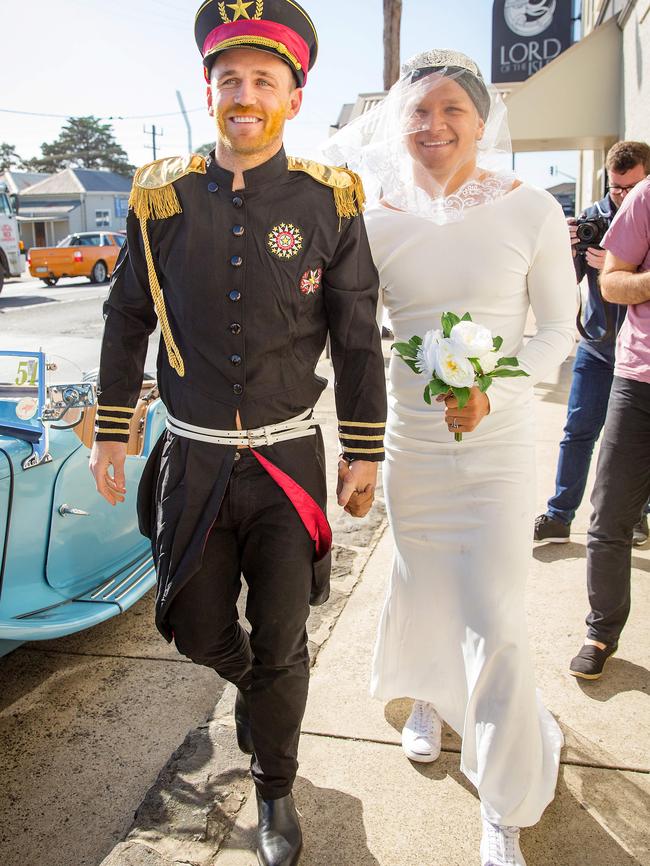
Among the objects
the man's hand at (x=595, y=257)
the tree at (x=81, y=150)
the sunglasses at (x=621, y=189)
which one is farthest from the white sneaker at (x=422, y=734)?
the tree at (x=81, y=150)

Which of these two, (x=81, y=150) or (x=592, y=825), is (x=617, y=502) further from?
(x=81, y=150)

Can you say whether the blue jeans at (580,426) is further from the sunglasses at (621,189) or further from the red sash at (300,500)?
the red sash at (300,500)

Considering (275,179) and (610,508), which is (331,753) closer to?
(610,508)

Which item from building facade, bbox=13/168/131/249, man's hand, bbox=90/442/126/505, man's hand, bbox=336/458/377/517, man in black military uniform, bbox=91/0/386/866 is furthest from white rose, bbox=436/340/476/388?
building facade, bbox=13/168/131/249

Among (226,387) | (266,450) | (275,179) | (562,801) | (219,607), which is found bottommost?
(562,801)

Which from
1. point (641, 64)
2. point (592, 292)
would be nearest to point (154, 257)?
point (592, 292)

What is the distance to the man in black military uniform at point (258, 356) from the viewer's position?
207 centimetres

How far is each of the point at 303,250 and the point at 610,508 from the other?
5.06 feet

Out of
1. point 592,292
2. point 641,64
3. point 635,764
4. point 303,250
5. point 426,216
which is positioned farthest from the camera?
point 641,64

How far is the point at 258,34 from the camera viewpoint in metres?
2.02

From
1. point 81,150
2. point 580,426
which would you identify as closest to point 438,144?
point 580,426

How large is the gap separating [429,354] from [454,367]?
0.36 feet

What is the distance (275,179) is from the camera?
7.02ft

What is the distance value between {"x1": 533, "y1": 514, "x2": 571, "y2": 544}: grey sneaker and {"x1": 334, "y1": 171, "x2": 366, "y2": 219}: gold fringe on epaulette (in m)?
2.54
